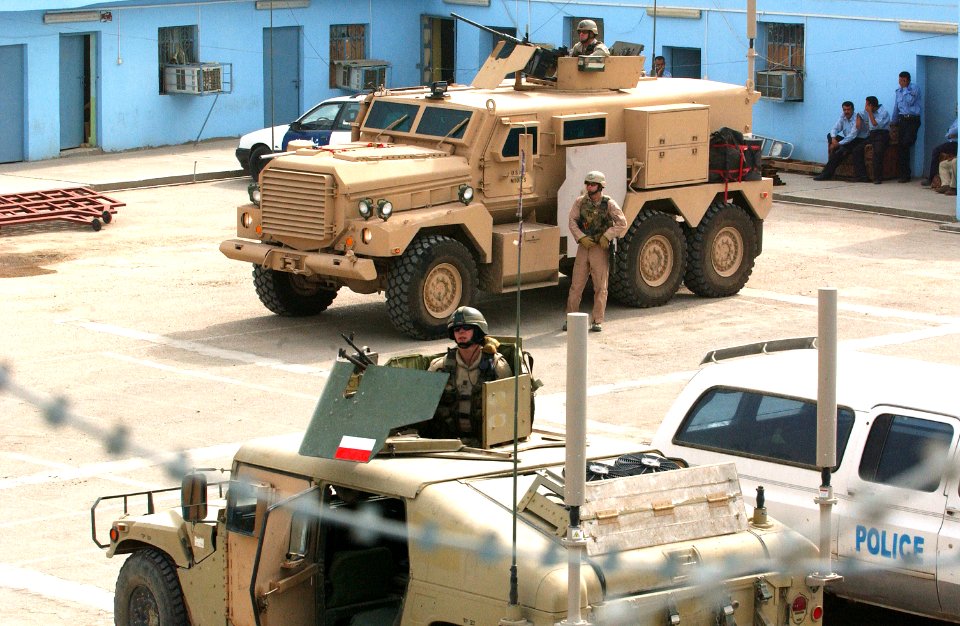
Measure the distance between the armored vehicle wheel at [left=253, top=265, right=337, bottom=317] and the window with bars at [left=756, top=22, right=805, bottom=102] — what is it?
13677 mm

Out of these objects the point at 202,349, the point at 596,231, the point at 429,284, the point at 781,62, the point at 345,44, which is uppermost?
the point at 345,44

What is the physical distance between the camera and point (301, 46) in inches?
1329

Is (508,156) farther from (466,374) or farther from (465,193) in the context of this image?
(466,374)

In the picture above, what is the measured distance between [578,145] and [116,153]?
15209 millimetres

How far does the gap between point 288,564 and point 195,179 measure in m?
20.9

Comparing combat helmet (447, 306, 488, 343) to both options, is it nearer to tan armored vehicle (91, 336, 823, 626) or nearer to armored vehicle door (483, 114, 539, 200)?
tan armored vehicle (91, 336, 823, 626)

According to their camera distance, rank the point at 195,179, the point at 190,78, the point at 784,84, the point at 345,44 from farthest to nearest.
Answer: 1. the point at 345,44
2. the point at 190,78
3. the point at 784,84
4. the point at 195,179

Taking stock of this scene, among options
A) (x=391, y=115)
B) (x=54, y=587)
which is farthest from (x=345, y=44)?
(x=54, y=587)

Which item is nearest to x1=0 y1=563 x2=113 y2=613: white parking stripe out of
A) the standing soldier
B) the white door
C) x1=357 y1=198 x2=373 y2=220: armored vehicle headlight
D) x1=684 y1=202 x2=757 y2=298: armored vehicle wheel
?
the white door

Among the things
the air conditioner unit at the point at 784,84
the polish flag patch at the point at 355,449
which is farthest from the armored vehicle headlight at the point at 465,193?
the air conditioner unit at the point at 784,84

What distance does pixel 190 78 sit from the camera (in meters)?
31.4

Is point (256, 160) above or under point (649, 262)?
above

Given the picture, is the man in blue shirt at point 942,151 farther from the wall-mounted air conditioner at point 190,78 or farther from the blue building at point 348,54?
the wall-mounted air conditioner at point 190,78

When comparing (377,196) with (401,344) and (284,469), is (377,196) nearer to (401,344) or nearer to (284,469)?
(401,344)
